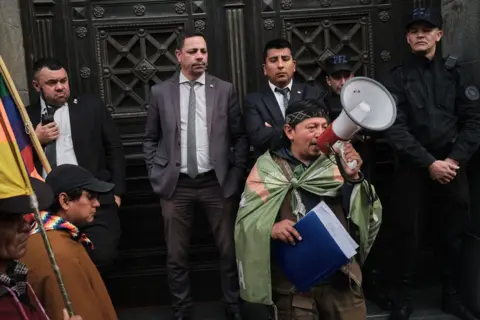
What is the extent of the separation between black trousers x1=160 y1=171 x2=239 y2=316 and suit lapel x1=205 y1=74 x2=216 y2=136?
43 cm

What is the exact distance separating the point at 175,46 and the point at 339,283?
306 cm

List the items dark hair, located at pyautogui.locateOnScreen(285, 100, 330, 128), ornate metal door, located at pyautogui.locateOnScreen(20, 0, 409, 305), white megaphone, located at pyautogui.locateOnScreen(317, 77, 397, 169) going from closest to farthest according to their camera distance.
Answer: white megaphone, located at pyautogui.locateOnScreen(317, 77, 397, 169), dark hair, located at pyautogui.locateOnScreen(285, 100, 330, 128), ornate metal door, located at pyautogui.locateOnScreen(20, 0, 409, 305)

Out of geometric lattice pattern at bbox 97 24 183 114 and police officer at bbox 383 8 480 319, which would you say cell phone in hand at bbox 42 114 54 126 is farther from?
police officer at bbox 383 8 480 319

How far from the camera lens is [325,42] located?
569 cm

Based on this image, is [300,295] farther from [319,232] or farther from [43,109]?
[43,109]

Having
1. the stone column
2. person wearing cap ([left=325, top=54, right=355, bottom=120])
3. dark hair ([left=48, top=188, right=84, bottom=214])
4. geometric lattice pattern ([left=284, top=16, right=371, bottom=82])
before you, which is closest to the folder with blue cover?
dark hair ([left=48, top=188, right=84, bottom=214])

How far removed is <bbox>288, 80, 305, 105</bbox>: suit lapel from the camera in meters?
A: 4.67

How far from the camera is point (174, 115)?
4.73 metres

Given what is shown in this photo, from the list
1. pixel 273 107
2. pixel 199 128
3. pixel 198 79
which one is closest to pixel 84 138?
pixel 199 128

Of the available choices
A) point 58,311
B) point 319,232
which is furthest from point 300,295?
point 58,311

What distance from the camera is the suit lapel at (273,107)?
4.63 metres

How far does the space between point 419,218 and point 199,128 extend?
1924mm

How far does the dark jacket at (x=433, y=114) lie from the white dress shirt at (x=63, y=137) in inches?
99.1

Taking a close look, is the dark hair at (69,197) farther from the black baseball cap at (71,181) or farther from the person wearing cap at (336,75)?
the person wearing cap at (336,75)
